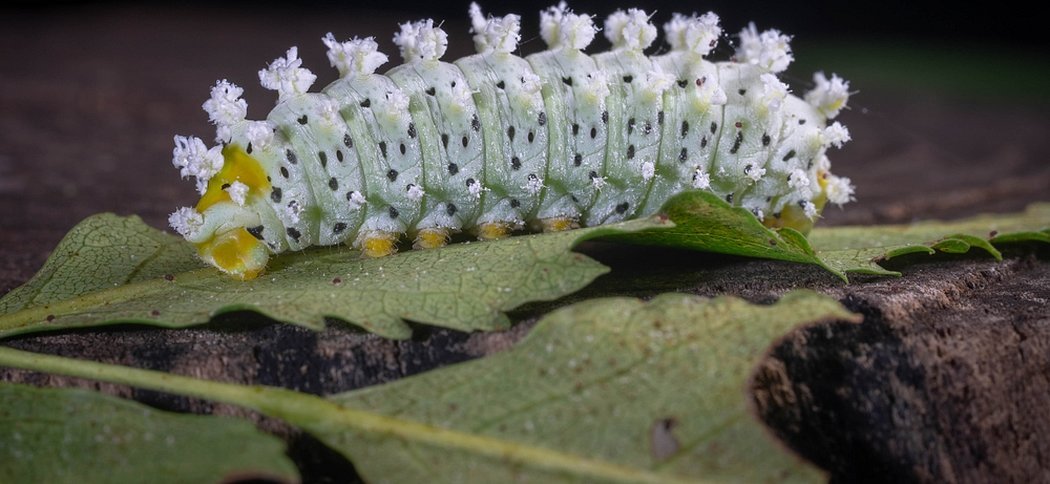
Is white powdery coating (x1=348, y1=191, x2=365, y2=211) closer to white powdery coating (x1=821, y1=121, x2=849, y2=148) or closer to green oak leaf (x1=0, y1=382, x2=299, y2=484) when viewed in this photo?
green oak leaf (x1=0, y1=382, x2=299, y2=484)

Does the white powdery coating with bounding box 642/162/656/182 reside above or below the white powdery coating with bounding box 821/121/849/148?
below

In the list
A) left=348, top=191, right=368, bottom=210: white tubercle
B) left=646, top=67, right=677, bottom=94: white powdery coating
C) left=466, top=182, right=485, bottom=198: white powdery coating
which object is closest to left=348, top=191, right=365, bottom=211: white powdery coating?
left=348, top=191, right=368, bottom=210: white tubercle

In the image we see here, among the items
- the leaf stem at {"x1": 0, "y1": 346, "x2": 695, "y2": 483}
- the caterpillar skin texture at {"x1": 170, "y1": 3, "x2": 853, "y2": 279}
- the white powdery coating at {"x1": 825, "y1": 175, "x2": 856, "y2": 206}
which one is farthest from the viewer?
the white powdery coating at {"x1": 825, "y1": 175, "x2": 856, "y2": 206}

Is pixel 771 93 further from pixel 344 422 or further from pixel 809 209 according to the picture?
pixel 344 422

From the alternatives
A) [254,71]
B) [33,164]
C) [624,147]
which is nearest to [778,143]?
[624,147]

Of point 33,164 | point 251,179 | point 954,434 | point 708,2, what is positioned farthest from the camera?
point 708,2

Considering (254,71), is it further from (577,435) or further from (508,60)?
(577,435)

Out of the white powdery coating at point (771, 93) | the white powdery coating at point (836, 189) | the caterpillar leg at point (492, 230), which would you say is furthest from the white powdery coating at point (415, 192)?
the white powdery coating at point (836, 189)
